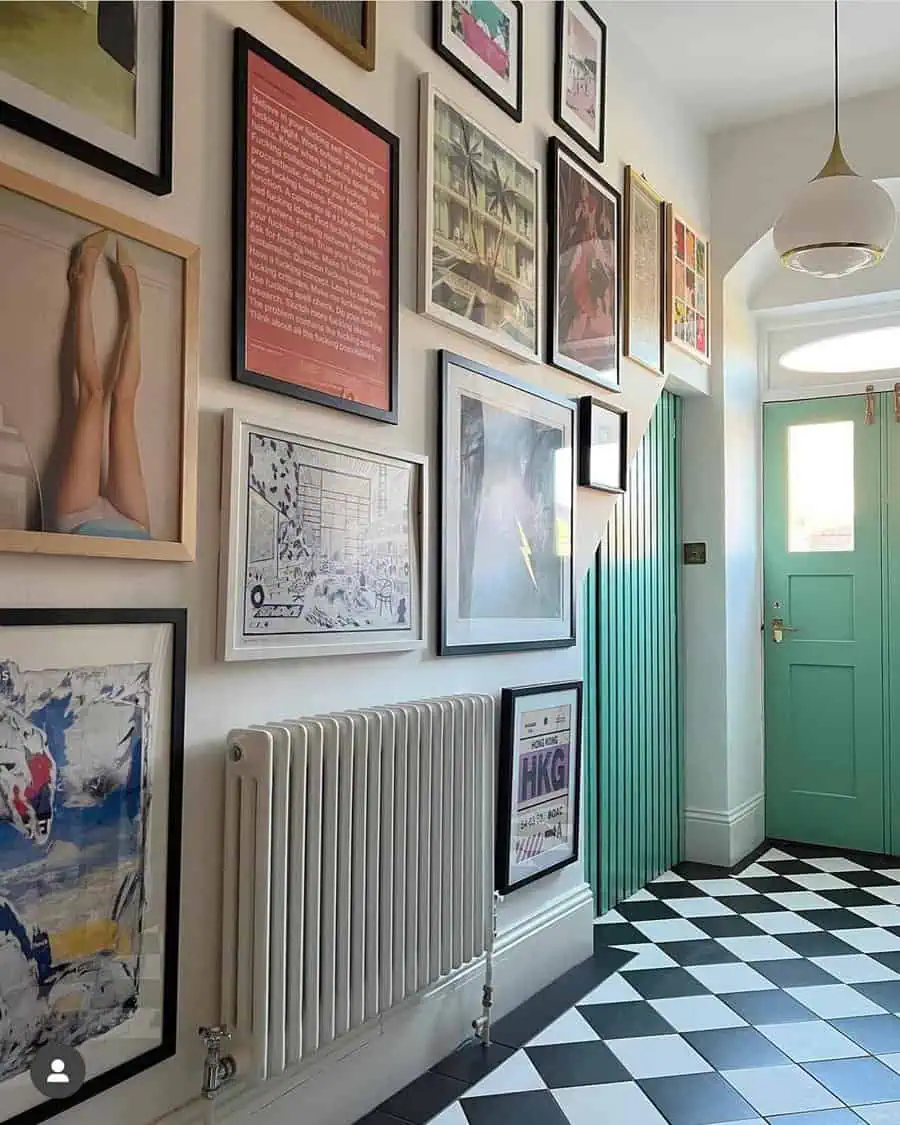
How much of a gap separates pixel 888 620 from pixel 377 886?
10.2 ft

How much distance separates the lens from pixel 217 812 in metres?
1.72

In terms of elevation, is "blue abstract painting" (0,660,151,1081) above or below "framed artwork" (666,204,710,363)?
below

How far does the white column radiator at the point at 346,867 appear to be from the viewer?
5.46 ft

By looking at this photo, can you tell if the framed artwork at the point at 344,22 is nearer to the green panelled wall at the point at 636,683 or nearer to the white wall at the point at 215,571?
the white wall at the point at 215,571

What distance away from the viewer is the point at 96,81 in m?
1.50

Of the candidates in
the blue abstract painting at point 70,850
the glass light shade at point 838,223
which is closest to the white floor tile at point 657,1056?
the blue abstract painting at point 70,850

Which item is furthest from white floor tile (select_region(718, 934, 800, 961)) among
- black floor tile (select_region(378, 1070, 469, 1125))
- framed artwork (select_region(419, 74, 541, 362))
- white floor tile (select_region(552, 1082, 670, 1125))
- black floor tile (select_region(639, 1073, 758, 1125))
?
framed artwork (select_region(419, 74, 541, 362))

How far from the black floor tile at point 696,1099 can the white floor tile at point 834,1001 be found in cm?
53

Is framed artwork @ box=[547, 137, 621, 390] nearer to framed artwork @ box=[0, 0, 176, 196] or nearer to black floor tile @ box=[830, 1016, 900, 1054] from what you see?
framed artwork @ box=[0, 0, 176, 196]

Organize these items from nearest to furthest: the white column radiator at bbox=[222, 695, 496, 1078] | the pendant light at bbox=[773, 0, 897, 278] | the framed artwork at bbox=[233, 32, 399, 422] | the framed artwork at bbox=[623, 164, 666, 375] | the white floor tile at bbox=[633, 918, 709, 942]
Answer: the white column radiator at bbox=[222, 695, 496, 1078] → the framed artwork at bbox=[233, 32, 399, 422] → the pendant light at bbox=[773, 0, 897, 278] → the white floor tile at bbox=[633, 918, 709, 942] → the framed artwork at bbox=[623, 164, 666, 375]

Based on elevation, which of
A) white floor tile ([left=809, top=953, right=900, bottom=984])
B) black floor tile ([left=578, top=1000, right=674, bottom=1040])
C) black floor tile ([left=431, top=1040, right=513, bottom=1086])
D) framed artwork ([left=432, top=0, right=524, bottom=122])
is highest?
framed artwork ([left=432, top=0, right=524, bottom=122])

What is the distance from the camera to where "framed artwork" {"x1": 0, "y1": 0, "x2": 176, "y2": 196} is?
139 centimetres

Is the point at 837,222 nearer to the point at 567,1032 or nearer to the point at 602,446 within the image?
the point at 602,446

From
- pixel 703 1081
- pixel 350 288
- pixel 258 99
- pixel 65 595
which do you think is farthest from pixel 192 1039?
pixel 258 99
